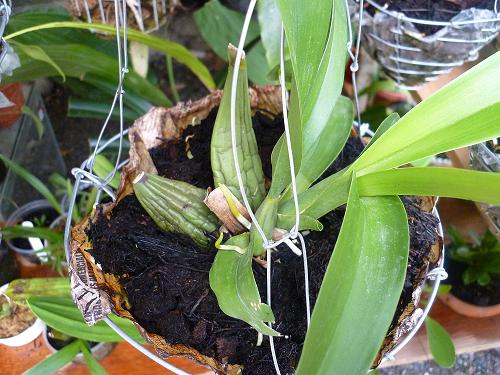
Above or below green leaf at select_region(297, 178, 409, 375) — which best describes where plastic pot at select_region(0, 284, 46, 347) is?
below

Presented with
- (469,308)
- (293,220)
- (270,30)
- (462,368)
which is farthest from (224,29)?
(462,368)

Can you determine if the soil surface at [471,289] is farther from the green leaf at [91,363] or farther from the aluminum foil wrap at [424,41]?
the green leaf at [91,363]

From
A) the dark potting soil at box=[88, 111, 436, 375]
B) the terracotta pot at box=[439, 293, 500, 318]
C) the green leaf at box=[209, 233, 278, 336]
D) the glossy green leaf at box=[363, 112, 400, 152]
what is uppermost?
the glossy green leaf at box=[363, 112, 400, 152]

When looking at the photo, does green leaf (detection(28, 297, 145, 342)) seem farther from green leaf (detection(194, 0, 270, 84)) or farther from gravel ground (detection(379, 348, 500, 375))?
gravel ground (detection(379, 348, 500, 375))

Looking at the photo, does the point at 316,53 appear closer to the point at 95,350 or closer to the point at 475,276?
the point at 95,350

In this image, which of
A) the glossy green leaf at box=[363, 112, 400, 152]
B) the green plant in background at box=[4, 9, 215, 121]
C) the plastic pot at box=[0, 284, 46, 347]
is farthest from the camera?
the plastic pot at box=[0, 284, 46, 347]

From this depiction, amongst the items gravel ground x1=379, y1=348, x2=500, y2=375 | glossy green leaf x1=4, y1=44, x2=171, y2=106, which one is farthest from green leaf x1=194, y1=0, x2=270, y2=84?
gravel ground x1=379, y1=348, x2=500, y2=375
